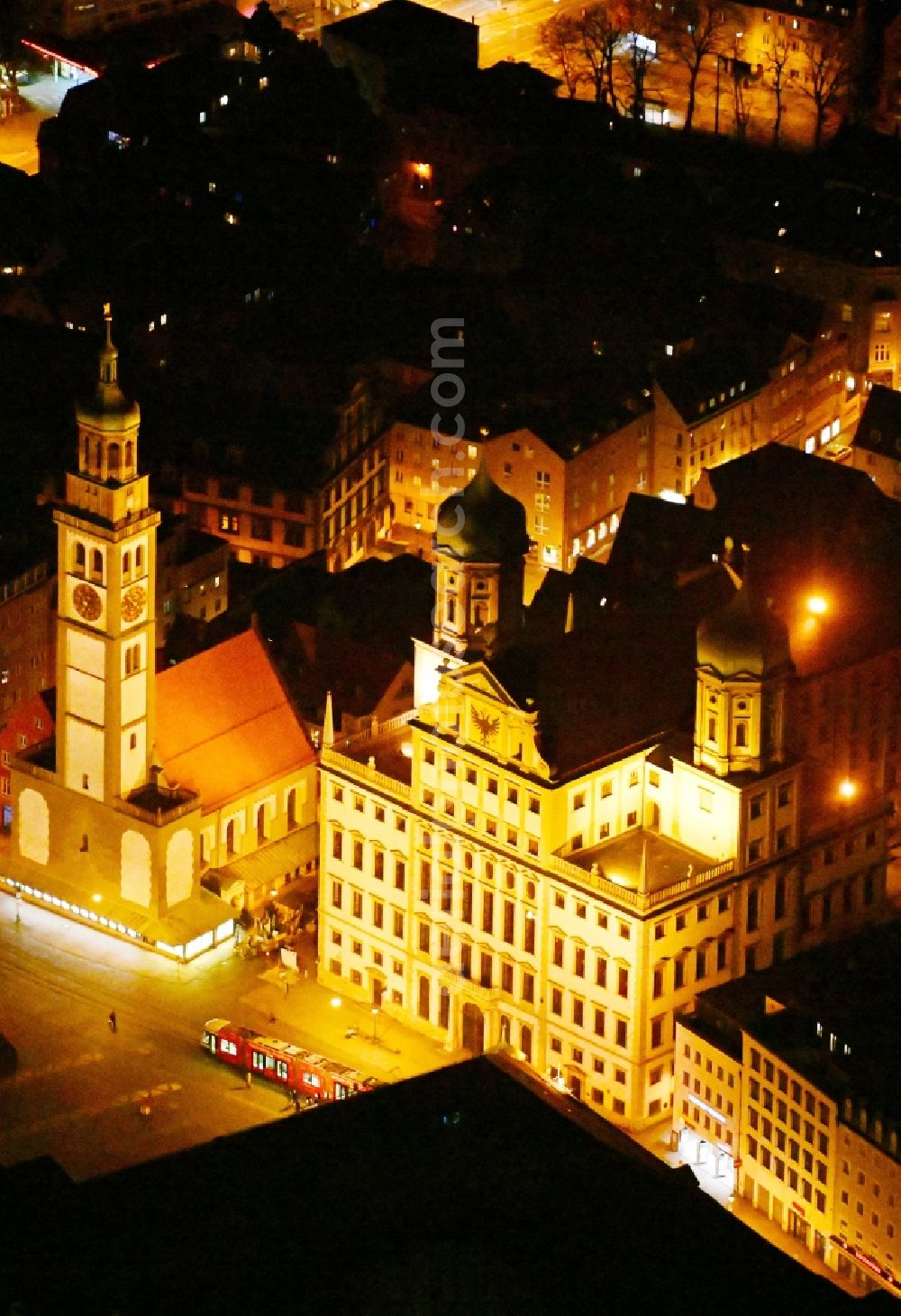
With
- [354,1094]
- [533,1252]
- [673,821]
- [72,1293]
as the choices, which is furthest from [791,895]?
[72,1293]

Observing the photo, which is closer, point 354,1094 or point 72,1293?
point 72,1293

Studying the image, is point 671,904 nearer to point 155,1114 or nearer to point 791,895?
point 791,895

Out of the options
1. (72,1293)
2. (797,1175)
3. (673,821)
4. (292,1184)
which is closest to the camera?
(72,1293)

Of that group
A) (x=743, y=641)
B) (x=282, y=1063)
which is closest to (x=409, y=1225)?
(x=282, y=1063)

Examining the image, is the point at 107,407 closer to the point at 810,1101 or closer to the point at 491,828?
the point at 491,828

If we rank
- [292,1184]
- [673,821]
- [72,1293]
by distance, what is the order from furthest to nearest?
[673,821], [292,1184], [72,1293]

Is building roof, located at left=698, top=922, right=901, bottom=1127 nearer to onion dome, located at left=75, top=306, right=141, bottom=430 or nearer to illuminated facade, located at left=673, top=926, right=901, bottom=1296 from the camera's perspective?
illuminated facade, located at left=673, top=926, right=901, bottom=1296
